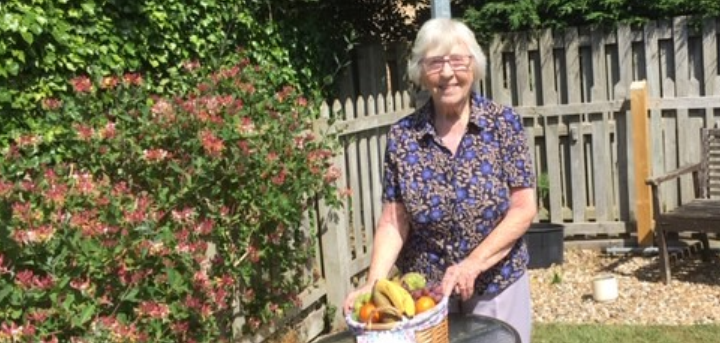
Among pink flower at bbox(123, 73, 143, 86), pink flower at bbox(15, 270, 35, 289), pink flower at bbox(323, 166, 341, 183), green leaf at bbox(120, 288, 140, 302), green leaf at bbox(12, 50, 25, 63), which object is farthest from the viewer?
pink flower at bbox(323, 166, 341, 183)

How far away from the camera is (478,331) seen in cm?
283

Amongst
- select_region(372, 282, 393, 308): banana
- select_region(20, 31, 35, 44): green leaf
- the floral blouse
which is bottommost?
select_region(372, 282, 393, 308): banana

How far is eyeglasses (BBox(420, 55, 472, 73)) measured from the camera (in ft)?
9.37

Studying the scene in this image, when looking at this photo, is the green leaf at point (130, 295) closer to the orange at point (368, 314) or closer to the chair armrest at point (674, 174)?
the orange at point (368, 314)

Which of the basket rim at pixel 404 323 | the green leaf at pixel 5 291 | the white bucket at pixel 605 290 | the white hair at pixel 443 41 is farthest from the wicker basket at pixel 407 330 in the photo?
the white bucket at pixel 605 290

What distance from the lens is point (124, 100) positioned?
182 inches

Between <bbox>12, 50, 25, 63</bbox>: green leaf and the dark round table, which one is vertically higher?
<bbox>12, 50, 25, 63</bbox>: green leaf

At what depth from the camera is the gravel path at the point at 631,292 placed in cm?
603

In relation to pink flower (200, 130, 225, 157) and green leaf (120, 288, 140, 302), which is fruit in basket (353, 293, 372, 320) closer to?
green leaf (120, 288, 140, 302)

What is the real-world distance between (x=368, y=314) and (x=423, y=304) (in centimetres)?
14

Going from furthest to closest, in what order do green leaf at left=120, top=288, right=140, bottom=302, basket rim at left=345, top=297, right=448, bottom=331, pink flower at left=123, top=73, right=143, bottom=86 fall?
pink flower at left=123, top=73, right=143, bottom=86 → green leaf at left=120, top=288, right=140, bottom=302 → basket rim at left=345, top=297, right=448, bottom=331

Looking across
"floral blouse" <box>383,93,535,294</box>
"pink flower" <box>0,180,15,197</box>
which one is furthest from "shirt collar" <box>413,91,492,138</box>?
"pink flower" <box>0,180,15,197</box>

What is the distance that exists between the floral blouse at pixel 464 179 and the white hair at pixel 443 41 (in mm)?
115

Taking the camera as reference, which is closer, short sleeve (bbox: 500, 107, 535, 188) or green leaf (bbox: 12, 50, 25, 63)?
short sleeve (bbox: 500, 107, 535, 188)
